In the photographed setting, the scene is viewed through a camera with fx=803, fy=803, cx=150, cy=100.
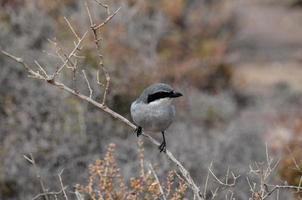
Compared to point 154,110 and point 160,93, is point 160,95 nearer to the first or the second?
point 160,93

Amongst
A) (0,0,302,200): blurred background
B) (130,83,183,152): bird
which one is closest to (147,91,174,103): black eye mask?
(130,83,183,152): bird

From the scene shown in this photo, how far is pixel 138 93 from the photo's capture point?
9164mm

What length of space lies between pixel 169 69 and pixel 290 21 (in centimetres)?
880

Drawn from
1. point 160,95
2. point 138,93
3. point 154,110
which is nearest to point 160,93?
point 160,95

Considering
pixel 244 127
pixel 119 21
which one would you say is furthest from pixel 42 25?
pixel 244 127

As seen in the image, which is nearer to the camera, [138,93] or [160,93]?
[160,93]

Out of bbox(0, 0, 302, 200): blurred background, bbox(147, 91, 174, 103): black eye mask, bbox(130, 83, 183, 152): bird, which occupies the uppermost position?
bbox(147, 91, 174, 103): black eye mask

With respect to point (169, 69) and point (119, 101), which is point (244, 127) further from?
point (169, 69)

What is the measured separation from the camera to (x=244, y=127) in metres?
9.22

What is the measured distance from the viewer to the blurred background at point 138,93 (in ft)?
26.8

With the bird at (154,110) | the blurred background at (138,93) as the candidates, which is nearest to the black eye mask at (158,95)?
the bird at (154,110)

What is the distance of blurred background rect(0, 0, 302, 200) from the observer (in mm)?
8172

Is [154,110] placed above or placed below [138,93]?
above

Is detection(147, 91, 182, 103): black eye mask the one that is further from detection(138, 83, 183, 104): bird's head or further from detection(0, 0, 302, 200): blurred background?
detection(0, 0, 302, 200): blurred background
